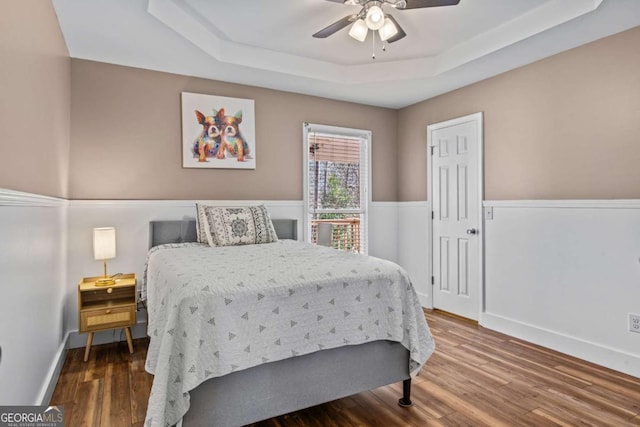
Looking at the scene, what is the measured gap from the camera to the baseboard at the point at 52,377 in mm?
2105

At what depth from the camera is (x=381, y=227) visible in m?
4.84

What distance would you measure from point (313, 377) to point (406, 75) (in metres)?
3.01

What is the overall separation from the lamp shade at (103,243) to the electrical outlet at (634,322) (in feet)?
13.1

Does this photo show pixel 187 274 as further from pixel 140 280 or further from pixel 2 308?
pixel 140 280

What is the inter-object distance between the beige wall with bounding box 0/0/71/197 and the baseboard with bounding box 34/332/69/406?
113 centimetres

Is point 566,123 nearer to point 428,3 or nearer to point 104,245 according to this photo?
point 428,3

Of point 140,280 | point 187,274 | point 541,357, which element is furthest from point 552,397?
point 140,280

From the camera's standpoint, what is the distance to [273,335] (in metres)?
1.79

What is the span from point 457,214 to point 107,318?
348 centimetres

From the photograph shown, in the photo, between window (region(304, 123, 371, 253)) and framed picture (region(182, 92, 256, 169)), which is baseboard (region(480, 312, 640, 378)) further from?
framed picture (region(182, 92, 256, 169))

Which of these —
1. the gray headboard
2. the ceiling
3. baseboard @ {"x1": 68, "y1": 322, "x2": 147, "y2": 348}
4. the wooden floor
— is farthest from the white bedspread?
the ceiling

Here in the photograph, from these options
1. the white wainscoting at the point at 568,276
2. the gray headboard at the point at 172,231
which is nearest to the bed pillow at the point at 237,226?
the gray headboard at the point at 172,231

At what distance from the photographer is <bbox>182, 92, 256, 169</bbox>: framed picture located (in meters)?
3.67

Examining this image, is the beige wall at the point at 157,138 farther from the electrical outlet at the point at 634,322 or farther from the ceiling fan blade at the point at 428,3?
the electrical outlet at the point at 634,322
